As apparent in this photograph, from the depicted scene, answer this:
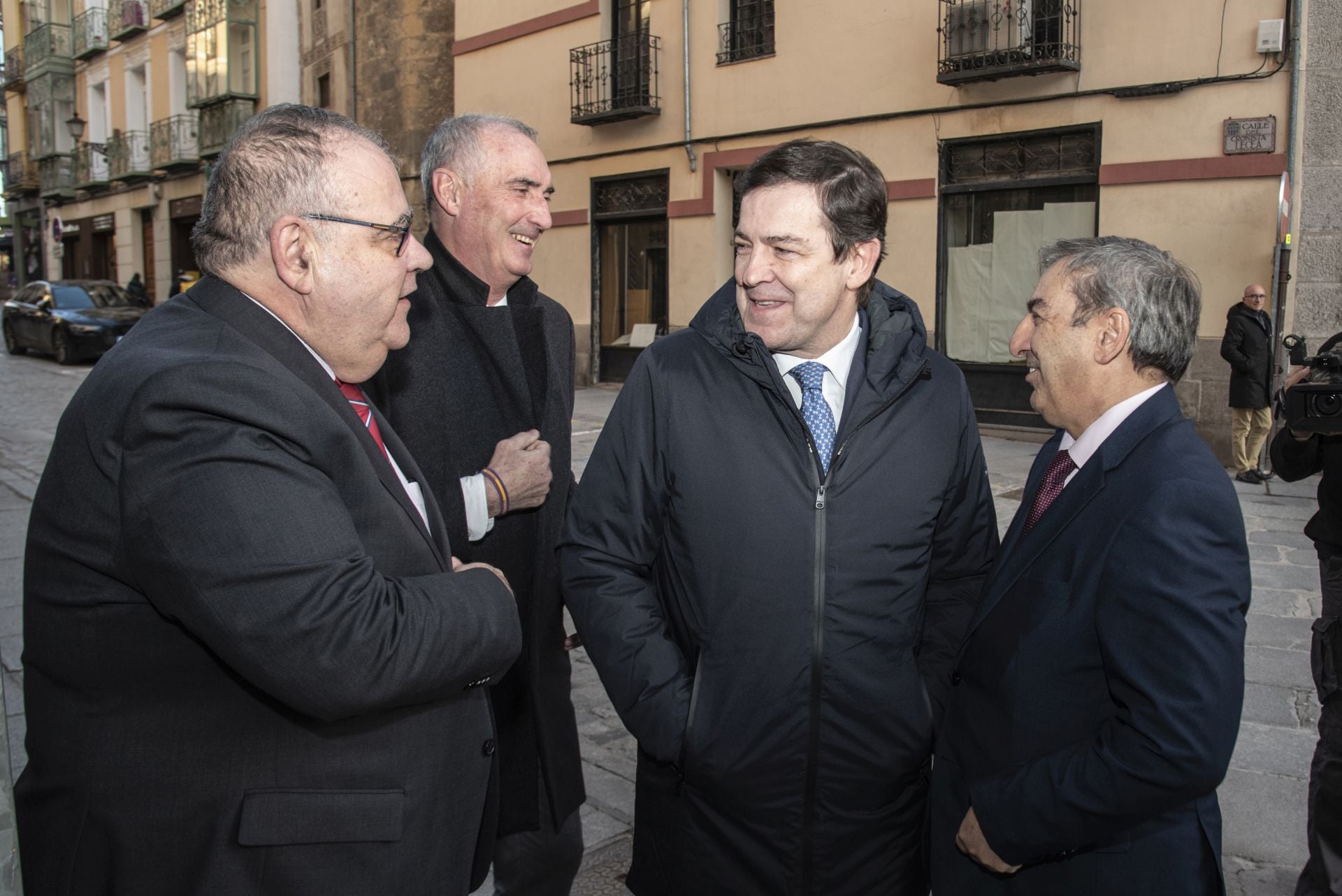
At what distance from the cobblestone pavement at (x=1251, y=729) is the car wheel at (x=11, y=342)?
1393 cm

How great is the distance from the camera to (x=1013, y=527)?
2.29 meters

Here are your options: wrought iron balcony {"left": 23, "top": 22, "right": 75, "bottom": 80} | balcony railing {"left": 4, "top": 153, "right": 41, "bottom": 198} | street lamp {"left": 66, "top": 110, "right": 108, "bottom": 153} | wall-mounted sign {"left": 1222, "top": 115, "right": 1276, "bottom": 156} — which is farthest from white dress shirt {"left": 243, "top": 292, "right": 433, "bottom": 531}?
balcony railing {"left": 4, "top": 153, "right": 41, "bottom": 198}

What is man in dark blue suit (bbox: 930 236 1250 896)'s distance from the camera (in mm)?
1762

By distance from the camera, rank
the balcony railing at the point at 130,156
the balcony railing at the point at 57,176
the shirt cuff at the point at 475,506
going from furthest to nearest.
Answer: the balcony railing at the point at 57,176, the balcony railing at the point at 130,156, the shirt cuff at the point at 475,506

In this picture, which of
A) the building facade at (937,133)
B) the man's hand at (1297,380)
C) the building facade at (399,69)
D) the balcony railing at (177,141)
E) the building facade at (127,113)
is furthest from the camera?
the balcony railing at (177,141)

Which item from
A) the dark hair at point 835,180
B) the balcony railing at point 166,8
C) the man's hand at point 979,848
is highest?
the balcony railing at point 166,8

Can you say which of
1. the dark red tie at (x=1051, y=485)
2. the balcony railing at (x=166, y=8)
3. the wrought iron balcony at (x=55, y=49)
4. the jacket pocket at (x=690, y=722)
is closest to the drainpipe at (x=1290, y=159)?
the dark red tie at (x=1051, y=485)

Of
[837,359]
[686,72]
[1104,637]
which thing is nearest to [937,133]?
[686,72]

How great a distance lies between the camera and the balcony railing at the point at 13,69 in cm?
3578

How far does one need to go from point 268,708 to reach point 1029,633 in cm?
128

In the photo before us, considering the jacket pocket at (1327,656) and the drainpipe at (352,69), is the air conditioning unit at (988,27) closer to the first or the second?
the jacket pocket at (1327,656)

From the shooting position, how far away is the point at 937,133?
12.2m

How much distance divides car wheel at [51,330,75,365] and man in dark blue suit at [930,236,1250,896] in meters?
19.8

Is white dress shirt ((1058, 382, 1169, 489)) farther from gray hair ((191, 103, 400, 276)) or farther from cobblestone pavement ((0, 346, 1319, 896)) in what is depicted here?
cobblestone pavement ((0, 346, 1319, 896))
